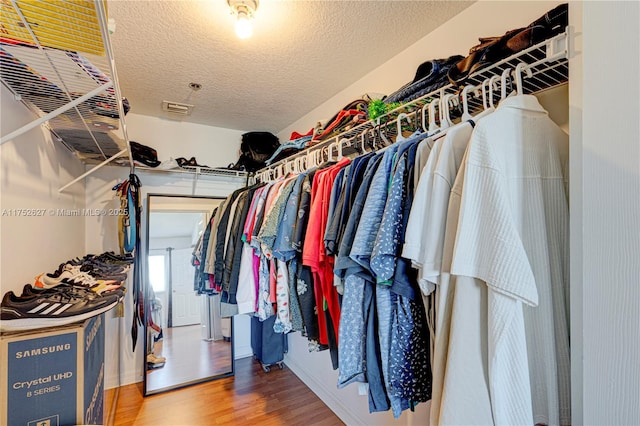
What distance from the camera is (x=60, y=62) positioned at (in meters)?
0.92

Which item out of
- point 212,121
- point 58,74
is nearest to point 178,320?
point 212,121

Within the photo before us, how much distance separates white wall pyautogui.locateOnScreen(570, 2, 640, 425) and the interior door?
270 cm

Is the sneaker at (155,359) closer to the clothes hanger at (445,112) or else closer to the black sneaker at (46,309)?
the black sneaker at (46,309)

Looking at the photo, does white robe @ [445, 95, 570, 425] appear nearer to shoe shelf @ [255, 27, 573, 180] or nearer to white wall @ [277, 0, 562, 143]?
shoe shelf @ [255, 27, 573, 180]

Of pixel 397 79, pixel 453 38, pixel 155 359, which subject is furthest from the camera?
pixel 155 359

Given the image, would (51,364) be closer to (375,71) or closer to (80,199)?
(80,199)

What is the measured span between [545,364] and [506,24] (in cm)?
122

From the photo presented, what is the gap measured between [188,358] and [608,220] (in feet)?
9.59

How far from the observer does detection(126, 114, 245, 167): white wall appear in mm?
2541

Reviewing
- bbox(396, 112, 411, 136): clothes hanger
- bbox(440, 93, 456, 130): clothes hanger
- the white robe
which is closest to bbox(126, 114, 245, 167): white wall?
bbox(396, 112, 411, 136): clothes hanger

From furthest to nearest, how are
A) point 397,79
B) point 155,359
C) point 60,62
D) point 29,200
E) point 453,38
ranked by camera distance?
point 155,359
point 397,79
point 453,38
point 29,200
point 60,62

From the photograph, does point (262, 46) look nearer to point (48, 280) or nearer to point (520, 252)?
point (48, 280)

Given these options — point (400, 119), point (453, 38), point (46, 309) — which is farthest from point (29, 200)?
point (453, 38)

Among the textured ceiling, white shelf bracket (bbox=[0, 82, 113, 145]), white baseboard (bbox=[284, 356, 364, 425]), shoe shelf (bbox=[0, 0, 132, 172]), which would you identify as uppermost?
the textured ceiling
